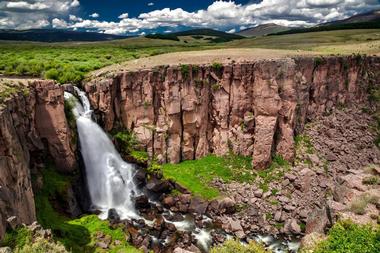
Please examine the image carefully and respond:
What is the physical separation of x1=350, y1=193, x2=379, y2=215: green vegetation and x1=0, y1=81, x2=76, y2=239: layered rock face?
24075 mm

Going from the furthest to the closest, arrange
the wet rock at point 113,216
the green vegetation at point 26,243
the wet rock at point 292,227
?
1. the wet rock at point 292,227
2. the wet rock at point 113,216
3. the green vegetation at point 26,243

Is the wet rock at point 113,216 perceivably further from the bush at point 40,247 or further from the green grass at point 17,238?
the bush at point 40,247

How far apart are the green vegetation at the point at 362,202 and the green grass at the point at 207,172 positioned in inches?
775

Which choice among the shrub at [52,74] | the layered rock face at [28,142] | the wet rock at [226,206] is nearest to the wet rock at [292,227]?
the wet rock at [226,206]

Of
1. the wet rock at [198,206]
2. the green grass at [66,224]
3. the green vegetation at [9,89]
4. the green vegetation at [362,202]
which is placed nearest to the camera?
the green vegetation at [362,202]

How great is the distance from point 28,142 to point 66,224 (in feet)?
29.9

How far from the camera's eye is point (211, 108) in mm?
52906

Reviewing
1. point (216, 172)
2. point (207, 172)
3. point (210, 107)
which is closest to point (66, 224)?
point (207, 172)

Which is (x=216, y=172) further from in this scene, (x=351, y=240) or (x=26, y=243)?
(x=26, y=243)

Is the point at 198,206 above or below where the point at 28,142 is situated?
below

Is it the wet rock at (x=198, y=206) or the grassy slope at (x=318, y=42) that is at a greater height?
the grassy slope at (x=318, y=42)

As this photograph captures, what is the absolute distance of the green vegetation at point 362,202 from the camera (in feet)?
89.6

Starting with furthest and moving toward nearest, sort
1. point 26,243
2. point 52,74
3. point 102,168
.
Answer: point 52,74, point 102,168, point 26,243

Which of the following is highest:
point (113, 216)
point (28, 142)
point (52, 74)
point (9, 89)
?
point (9, 89)
